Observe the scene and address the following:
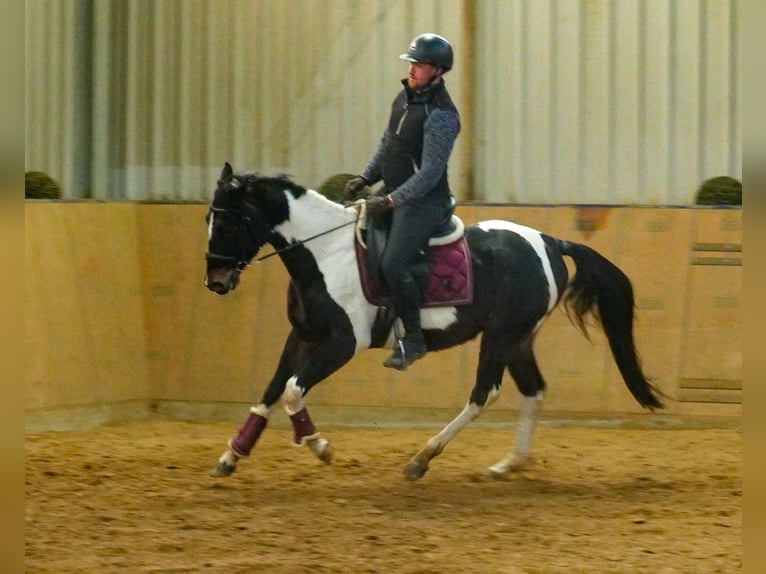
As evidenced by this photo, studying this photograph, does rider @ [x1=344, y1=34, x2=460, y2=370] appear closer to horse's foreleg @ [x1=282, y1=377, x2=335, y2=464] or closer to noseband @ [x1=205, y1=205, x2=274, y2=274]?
horse's foreleg @ [x1=282, y1=377, x2=335, y2=464]

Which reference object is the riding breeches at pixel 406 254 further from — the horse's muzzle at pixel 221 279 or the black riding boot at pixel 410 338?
the horse's muzzle at pixel 221 279

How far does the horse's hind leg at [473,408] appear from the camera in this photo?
22.2ft

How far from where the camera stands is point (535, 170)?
10.2m

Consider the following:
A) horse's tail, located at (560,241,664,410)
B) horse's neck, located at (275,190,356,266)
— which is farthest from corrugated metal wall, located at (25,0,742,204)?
horse's neck, located at (275,190,356,266)

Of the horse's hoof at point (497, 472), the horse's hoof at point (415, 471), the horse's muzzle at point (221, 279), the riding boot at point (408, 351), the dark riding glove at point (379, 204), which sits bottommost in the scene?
the horse's hoof at point (497, 472)

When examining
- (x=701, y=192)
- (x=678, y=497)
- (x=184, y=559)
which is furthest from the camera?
(x=701, y=192)

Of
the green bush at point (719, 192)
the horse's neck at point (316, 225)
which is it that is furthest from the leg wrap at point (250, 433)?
the green bush at point (719, 192)

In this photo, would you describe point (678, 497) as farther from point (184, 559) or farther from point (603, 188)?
point (603, 188)

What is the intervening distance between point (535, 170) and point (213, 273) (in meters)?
4.38

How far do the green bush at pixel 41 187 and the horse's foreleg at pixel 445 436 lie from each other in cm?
429

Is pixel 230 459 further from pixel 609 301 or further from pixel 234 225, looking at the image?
pixel 609 301

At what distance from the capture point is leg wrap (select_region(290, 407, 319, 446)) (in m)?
6.61

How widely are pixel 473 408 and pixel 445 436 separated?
236mm
